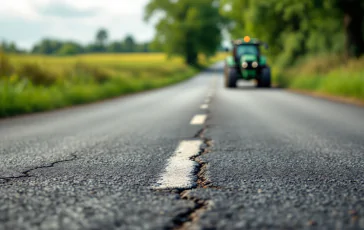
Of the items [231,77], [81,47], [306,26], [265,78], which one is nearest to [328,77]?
[265,78]

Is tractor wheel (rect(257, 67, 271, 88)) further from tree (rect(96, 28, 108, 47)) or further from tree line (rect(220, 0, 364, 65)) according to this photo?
tree (rect(96, 28, 108, 47))

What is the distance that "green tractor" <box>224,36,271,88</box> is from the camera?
1675cm

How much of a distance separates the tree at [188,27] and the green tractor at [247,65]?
37.2 metres

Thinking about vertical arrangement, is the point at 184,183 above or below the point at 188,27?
below

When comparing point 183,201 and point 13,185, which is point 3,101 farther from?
point 183,201

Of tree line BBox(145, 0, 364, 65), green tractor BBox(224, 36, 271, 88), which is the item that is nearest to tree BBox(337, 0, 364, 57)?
tree line BBox(145, 0, 364, 65)

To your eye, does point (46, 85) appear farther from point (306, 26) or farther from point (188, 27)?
point (188, 27)

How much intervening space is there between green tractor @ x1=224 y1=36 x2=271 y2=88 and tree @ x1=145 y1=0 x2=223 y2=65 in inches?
1463

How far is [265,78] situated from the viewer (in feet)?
55.9

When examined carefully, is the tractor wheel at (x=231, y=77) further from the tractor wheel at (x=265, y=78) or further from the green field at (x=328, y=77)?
the green field at (x=328, y=77)

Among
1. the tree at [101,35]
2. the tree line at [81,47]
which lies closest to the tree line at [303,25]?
the tree line at [81,47]

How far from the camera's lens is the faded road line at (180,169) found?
2.02 m

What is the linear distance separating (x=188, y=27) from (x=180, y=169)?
2090 inches

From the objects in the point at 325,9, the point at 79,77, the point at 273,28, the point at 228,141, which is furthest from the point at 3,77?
the point at 273,28
